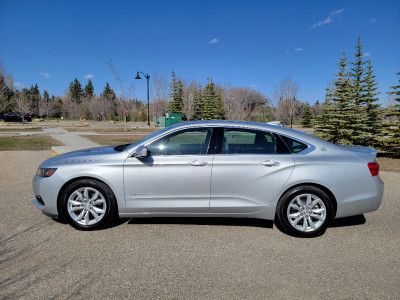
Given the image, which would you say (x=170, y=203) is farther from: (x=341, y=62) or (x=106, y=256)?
(x=341, y=62)

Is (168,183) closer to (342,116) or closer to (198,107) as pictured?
(342,116)

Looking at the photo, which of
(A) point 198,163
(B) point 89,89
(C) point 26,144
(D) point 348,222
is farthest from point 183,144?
(B) point 89,89

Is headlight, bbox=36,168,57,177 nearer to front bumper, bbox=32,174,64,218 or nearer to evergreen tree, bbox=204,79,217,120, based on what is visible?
front bumper, bbox=32,174,64,218

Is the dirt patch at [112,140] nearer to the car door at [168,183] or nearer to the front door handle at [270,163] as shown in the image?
the car door at [168,183]

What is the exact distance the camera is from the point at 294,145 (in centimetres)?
373

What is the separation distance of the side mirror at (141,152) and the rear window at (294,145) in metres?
1.87

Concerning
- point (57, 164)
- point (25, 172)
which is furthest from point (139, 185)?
point (25, 172)

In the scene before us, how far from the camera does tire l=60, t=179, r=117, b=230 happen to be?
3.66 m

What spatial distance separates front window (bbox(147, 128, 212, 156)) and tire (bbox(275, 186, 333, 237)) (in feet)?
4.21

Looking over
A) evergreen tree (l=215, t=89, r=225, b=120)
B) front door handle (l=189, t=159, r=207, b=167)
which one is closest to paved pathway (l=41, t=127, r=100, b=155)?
front door handle (l=189, t=159, r=207, b=167)

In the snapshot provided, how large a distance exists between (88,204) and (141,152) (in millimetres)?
1057

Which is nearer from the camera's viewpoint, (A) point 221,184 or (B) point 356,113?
(A) point 221,184

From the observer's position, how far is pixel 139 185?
361 centimetres

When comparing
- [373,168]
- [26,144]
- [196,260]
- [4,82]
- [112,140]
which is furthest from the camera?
[4,82]
